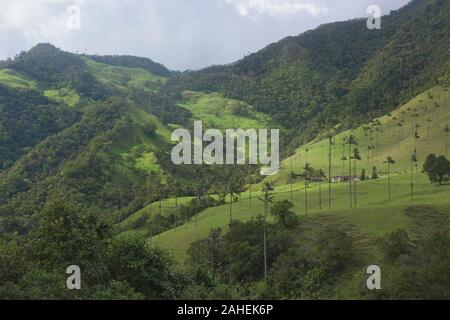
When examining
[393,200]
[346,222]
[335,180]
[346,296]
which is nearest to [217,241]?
[346,222]

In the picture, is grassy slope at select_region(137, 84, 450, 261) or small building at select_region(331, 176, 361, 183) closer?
grassy slope at select_region(137, 84, 450, 261)

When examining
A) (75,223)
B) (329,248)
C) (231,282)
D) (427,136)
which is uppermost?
(427,136)

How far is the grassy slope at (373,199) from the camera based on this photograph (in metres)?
88.9

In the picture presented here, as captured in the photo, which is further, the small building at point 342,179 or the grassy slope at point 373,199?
the small building at point 342,179

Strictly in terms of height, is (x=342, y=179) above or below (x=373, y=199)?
above

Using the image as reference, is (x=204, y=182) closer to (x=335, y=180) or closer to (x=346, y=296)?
(x=335, y=180)

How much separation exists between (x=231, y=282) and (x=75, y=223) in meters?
34.0

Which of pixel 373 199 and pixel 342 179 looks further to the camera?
pixel 342 179

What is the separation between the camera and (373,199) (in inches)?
4422

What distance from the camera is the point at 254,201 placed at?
13212 centimetres

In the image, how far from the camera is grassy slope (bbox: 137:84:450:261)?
88.9m
